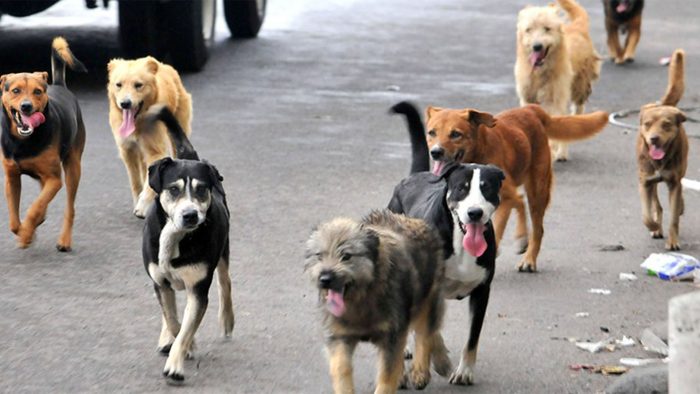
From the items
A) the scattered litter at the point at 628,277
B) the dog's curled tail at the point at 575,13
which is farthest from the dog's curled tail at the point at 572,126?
the dog's curled tail at the point at 575,13

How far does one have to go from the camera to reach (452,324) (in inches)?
314

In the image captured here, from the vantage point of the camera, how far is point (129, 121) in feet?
35.0

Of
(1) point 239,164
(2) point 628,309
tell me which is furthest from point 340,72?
(2) point 628,309

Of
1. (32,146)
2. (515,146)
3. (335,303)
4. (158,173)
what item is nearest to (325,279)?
(335,303)

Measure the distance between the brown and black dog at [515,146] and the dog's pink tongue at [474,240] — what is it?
1.65 m

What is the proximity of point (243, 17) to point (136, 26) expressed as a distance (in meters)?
4.03

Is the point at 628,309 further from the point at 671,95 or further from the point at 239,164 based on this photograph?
the point at 239,164

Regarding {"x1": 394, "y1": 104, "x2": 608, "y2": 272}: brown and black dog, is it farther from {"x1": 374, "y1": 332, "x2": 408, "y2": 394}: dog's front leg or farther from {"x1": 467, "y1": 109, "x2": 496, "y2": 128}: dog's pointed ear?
{"x1": 374, "y1": 332, "x2": 408, "y2": 394}: dog's front leg

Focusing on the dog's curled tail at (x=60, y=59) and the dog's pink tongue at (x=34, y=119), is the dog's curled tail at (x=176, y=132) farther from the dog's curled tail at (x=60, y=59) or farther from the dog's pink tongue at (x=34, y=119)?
the dog's curled tail at (x=60, y=59)

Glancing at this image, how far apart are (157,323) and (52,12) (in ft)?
47.3

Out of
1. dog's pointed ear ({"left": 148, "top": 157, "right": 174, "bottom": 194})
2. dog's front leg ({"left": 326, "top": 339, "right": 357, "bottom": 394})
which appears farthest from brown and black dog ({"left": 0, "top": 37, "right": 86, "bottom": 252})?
dog's front leg ({"left": 326, "top": 339, "right": 357, "bottom": 394})

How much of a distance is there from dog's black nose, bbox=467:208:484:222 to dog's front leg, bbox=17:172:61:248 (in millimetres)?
3552

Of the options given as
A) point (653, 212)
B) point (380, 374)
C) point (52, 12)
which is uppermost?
point (380, 374)

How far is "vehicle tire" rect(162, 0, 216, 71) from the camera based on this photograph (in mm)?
16406
